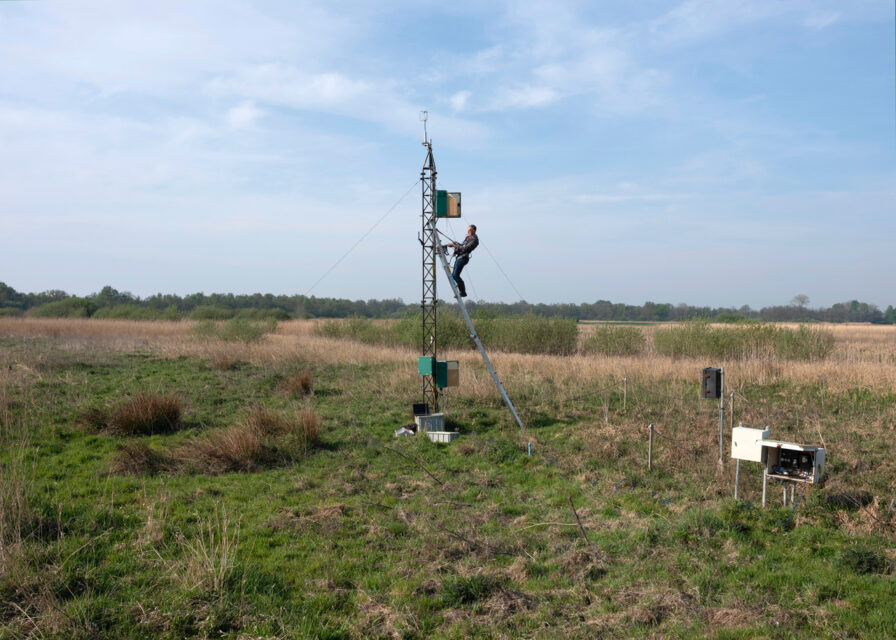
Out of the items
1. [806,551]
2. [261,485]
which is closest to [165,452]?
[261,485]

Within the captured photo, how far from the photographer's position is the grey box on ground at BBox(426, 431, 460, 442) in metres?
10.0

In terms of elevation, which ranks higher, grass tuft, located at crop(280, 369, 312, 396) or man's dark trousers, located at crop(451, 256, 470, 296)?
man's dark trousers, located at crop(451, 256, 470, 296)

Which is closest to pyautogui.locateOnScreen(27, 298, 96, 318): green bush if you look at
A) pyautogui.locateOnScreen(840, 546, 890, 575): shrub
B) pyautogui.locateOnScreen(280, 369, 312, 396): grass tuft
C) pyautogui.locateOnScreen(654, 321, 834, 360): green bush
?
pyautogui.locateOnScreen(280, 369, 312, 396): grass tuft

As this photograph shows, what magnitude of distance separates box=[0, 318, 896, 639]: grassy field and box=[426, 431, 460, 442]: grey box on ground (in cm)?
34

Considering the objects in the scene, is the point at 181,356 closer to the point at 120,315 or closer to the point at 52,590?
the point at 52,590

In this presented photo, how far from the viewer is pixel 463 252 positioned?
→ 33.4 feet

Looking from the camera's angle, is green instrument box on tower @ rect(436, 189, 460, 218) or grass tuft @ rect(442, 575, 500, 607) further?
green instrument box on tower @ rect(436, 189, 460, 218)

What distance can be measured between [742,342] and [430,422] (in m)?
18.0

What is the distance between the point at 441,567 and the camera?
16.6 feet

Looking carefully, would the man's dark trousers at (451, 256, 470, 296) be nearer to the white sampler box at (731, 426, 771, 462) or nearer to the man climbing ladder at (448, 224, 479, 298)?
the man climbing ladder at (448, 224, 479, 298)

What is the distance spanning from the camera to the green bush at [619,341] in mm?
26781

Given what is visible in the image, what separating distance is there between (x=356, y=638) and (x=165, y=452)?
19.5 feet

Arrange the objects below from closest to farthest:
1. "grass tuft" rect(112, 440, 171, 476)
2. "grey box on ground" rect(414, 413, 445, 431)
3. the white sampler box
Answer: the white sampler box
"grass tuft" rect(112, 440, 171, 476)
"grey box on ground" rect(414, 413, 445, 431)

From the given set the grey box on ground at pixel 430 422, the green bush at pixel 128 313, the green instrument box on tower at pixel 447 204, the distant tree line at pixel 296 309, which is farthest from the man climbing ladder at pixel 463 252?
the green bush at pixel 128 313
